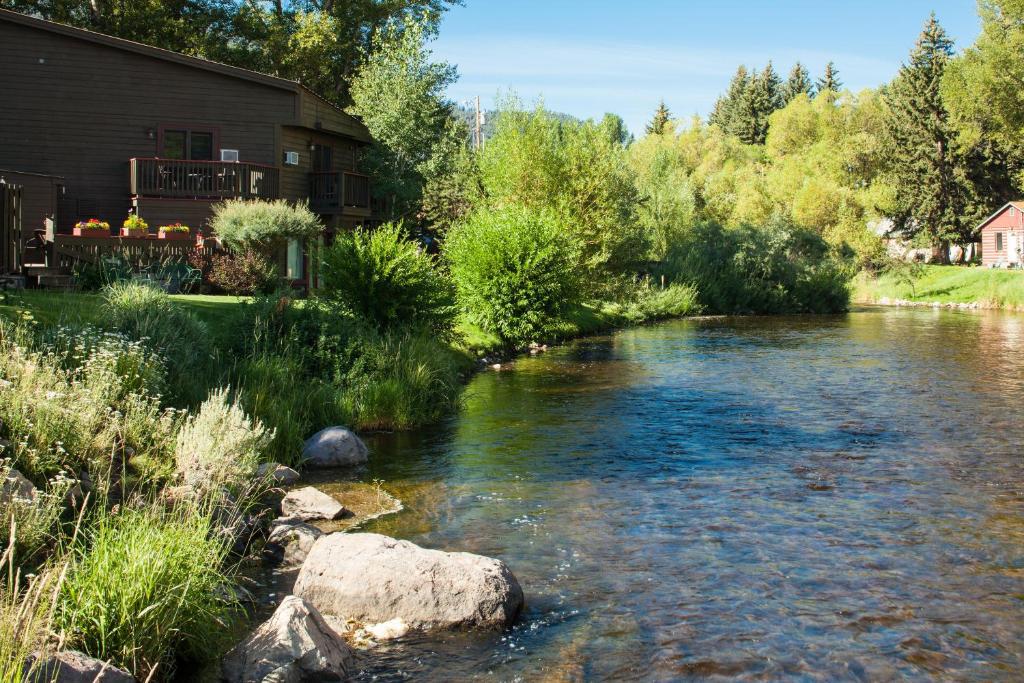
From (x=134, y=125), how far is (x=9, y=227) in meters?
15.1

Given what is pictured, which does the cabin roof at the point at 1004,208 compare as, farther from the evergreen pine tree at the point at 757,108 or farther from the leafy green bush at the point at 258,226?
the leafy green bush at the point at 258,226

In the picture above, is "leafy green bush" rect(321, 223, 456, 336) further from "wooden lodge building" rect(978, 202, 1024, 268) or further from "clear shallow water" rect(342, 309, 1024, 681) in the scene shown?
"wooden lodge building" rect(978, 202, 1024, 268)

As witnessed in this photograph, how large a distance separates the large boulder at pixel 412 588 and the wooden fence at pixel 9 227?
13.7 m

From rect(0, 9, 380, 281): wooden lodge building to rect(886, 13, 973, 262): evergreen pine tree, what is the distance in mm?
49995

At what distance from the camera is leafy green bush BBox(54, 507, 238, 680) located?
6699 mm

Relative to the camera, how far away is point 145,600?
695 centimetres

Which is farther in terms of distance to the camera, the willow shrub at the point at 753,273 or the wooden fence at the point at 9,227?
the willow shrub at the point at 753,273

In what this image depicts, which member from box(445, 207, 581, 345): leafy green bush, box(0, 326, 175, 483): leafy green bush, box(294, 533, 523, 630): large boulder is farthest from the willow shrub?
box(294, 533, 523, 630): large boulder

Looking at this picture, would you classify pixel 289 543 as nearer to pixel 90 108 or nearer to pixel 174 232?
pixel 174 232

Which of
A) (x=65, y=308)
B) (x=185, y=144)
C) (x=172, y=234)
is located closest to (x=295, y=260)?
(x=185, y=144)

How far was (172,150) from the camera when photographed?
3391 centimetres

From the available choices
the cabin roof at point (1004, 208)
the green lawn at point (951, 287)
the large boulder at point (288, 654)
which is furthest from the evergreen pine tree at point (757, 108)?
the large boulder at point (288, 654)

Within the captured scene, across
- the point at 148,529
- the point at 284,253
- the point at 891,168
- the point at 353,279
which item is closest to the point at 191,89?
the point at 284,253

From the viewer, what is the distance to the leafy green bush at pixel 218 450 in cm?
1049
